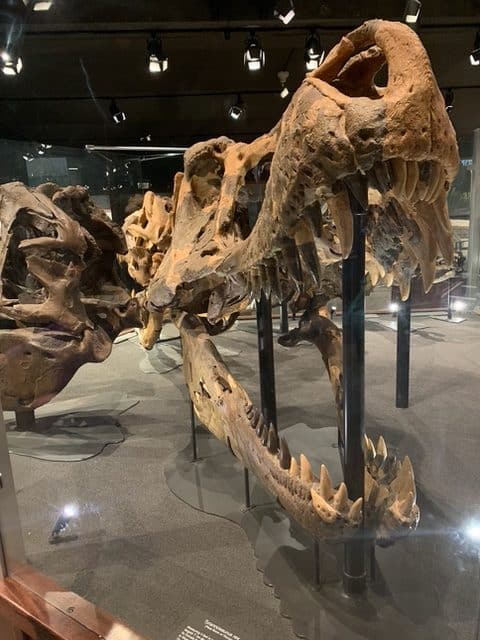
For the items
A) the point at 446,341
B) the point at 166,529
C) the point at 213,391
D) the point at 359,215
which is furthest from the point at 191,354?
the point at 446,341

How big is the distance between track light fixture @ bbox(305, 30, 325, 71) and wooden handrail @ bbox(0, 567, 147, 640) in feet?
6.88

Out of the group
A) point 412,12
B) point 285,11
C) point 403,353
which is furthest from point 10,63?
point 403,353

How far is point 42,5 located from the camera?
2.48 metres

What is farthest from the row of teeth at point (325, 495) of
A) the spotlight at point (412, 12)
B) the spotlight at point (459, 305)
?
the spotlight at point (459, 305)

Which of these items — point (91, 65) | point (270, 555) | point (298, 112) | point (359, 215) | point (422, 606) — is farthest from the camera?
point (91, 65)

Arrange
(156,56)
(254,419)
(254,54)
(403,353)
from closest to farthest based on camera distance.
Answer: (254,419) < (254,54) < (156,56) < (403,353)

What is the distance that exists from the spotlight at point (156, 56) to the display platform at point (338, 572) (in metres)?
2.12

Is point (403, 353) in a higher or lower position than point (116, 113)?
lower

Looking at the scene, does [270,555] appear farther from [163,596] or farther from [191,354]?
[191,354]

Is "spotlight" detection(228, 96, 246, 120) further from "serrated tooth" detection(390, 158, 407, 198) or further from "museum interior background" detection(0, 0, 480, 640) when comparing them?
"serrated tooth" detection(390, 158, 407, 198)

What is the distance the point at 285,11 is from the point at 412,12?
0.63 m

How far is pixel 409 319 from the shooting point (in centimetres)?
352

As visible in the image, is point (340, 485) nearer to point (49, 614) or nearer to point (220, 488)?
point (49, 614)

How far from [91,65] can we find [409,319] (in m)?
2.40
